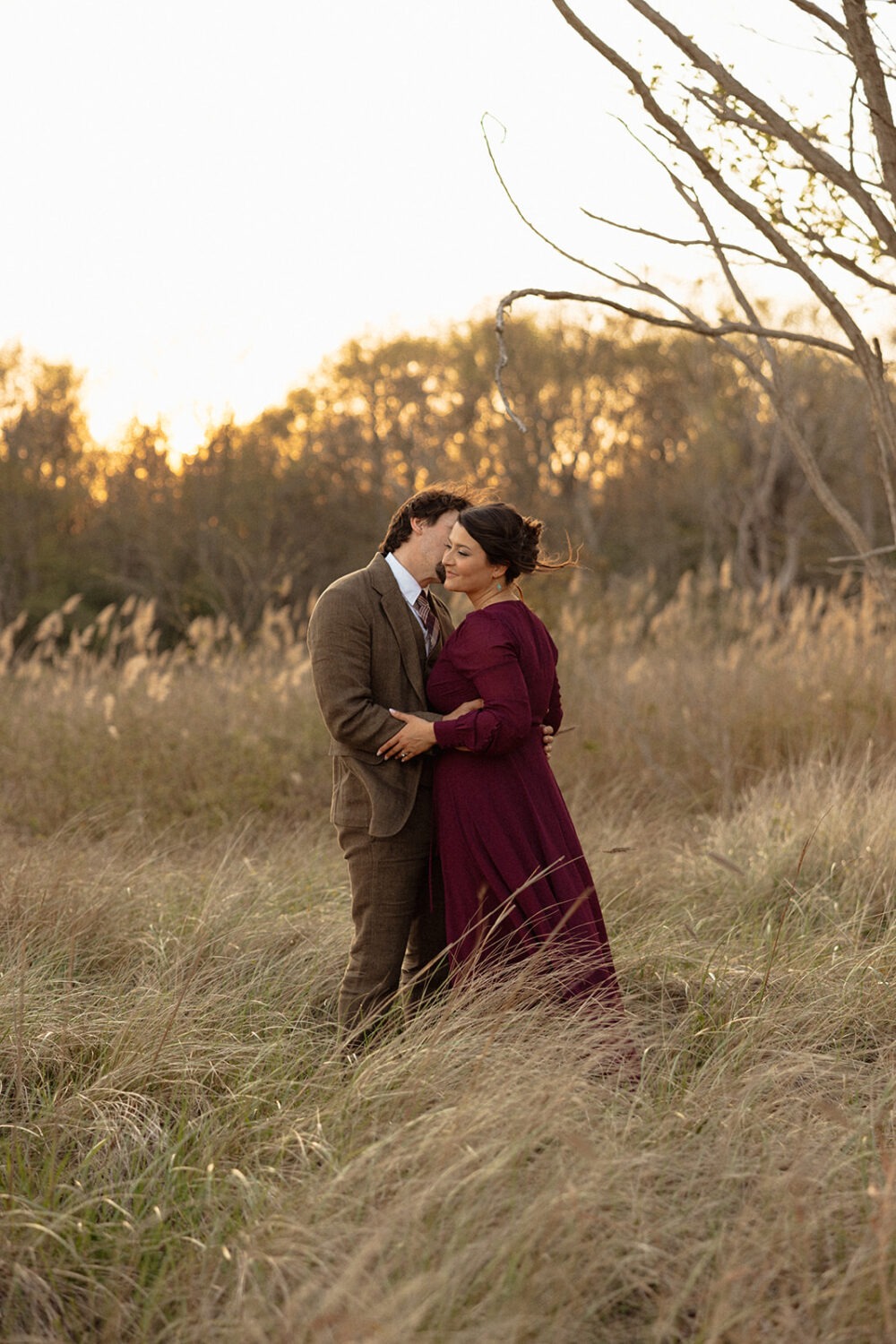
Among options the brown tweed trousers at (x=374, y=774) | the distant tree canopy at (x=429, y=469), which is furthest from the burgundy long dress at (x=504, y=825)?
the distant tree canopy at (x=429, y=469)

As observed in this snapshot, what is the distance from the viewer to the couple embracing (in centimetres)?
343

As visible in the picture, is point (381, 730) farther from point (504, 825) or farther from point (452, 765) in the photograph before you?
point (504, 825)

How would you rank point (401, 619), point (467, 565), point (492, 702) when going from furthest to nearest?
point (401, 619), point (467, 565), point (492, 702)

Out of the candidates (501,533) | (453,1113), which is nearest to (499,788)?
(501,533)

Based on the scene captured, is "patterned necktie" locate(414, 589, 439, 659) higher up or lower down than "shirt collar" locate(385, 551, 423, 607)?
lower down

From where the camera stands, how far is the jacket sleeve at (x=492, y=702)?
335 cm

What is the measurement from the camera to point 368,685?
141 inches

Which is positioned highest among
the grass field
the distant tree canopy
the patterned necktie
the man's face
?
the distant tree canopy

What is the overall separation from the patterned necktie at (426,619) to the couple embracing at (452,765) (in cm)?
2

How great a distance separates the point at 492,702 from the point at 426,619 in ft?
1.60

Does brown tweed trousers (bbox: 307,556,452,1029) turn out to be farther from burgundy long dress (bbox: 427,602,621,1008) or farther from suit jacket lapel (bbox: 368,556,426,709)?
burgundy long dress (bbox: 427,602,621,1008)

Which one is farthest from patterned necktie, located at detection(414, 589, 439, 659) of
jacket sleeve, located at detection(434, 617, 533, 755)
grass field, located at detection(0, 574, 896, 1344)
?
grass field, located at detection(0, 574, 896, 1344)

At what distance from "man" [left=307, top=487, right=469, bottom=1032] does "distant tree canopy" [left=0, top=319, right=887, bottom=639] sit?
1500cm

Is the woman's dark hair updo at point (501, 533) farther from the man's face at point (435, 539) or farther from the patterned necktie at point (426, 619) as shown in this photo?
the patterned necktie at point (426, 619)
